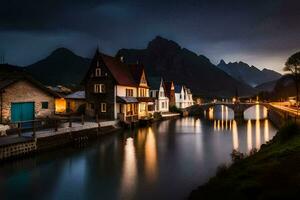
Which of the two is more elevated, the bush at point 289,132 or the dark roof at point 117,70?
the dark roof at point 117,70

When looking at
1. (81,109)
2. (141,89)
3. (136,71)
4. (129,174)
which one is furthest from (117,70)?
(129,174)

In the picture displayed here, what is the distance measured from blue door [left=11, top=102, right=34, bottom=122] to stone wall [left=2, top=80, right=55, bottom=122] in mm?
501

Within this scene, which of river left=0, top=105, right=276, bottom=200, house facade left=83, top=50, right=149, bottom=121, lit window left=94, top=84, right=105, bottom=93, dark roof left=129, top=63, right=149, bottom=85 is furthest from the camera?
dark roof left=129, top=63, right=149, bottom=85

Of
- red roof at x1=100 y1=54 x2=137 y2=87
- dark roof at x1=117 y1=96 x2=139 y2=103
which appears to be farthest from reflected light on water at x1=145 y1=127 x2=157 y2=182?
red roof at x1=100 y1=54 x2=137 y2=87

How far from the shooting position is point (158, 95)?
7594 cm

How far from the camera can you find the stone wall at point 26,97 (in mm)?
32062

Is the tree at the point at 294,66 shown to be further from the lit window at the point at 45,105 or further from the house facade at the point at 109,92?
the lit window at the point at 45,105

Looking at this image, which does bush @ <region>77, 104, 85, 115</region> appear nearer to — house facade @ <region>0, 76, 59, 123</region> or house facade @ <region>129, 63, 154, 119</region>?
house facade @ <region>129, 63, 154, 119</region>

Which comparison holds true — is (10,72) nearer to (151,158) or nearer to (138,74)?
(151,158)

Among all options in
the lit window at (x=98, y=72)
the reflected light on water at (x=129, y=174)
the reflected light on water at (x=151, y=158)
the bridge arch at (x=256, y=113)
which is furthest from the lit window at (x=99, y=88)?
the bridge arch at (x=256, y=113)

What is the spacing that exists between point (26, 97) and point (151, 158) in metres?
17.8

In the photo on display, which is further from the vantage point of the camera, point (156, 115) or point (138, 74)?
point (156, 115)

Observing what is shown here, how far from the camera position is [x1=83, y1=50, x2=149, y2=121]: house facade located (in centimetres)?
5255

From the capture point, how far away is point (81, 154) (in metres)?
30.6
